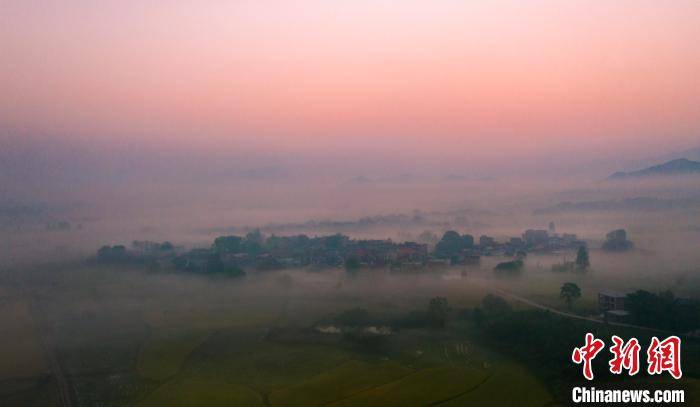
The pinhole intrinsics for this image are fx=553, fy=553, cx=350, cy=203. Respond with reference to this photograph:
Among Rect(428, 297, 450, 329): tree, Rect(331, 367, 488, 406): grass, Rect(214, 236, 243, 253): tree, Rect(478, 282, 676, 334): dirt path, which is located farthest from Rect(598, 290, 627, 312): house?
Rect(214, 236, 243, 253): tree

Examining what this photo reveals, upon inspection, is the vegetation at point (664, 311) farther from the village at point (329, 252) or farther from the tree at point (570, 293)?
the village at point (329, 252)

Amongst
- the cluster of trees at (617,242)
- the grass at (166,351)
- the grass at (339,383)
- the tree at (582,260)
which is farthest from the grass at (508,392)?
the cluster of trees at (617,242)

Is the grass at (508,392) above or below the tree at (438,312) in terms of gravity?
below

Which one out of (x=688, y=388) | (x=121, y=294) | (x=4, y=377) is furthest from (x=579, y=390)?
(x=121, y=294)

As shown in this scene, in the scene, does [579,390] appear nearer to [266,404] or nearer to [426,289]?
[266,404]

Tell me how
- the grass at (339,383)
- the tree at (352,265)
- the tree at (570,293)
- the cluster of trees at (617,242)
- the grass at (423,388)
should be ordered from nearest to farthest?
the grass at (423,388) < the grass at (339,383) < the tree at (570,293) < the tree at (352,265) < the cluster of trees at (617,242)

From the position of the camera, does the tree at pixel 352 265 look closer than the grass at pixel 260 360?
No

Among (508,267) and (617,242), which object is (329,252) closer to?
(508,267)
